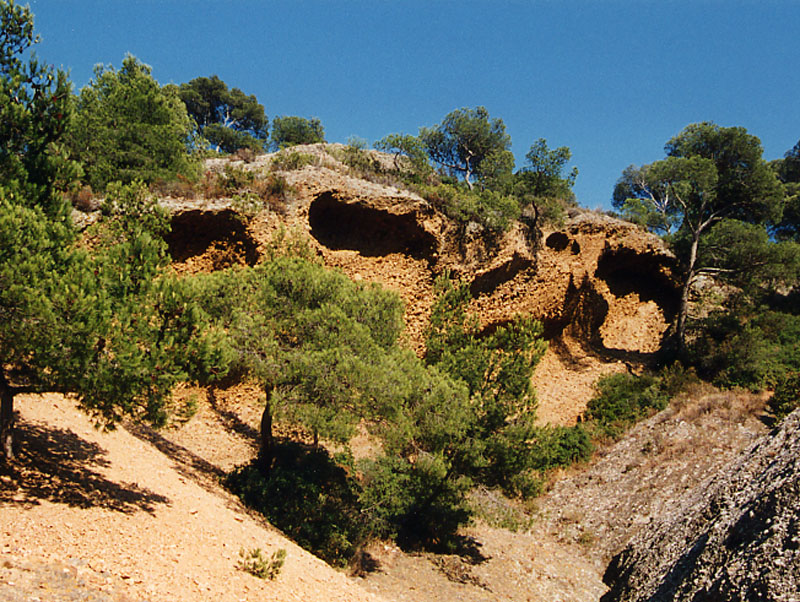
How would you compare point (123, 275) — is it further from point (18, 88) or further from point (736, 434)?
point (736, 434)

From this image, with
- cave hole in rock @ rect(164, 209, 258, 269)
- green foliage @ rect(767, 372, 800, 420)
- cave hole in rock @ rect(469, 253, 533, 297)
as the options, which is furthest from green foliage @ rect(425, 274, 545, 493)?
green foliage @ rect(767, 372, 800, 420)

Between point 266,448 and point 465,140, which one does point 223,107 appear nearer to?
point 465,140

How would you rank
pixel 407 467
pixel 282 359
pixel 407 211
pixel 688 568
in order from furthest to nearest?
pixel 407 211 → pixel 407 467 → pixel 282 359 → pixel 688 568

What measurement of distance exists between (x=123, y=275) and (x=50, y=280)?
3.26ft

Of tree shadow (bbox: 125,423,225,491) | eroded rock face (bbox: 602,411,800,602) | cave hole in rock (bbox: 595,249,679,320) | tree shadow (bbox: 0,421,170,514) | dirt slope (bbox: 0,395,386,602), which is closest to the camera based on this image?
eroded rock face (bbox: 602,411,800,602)

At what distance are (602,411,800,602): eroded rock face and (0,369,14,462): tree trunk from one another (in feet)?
28.3

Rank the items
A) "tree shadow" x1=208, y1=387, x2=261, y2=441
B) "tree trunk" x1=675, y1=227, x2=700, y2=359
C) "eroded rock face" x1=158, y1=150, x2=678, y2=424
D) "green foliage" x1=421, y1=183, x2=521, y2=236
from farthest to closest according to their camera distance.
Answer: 1. "tree trunk" x1=675, y1=227, x2=700, y2=359
2. "green foliage" x1=421, y1=183, x2=521, y2=236
3. "eroded rock face" x1=158, y1=150, x2=678, y2=424
4. "tree shadow" x1=208, y1=387, x2=261, y2=441

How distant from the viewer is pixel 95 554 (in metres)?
5.46

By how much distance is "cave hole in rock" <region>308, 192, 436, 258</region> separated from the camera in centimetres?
1786

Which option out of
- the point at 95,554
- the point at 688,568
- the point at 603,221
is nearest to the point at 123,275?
the point at 95,554

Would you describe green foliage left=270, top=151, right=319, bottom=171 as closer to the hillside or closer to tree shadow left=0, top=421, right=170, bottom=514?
the hillside

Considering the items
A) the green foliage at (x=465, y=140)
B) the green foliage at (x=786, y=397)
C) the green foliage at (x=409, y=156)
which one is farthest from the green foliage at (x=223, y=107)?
the green foliage at (x=786, y=397)

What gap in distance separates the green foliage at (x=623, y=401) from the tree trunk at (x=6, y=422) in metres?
16.4

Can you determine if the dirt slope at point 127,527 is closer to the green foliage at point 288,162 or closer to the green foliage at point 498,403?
the green foliage at point 498,403
